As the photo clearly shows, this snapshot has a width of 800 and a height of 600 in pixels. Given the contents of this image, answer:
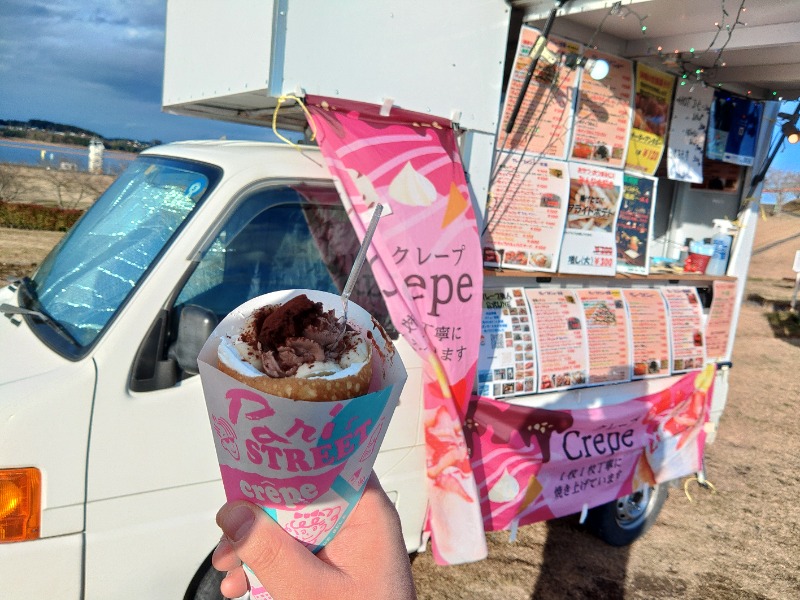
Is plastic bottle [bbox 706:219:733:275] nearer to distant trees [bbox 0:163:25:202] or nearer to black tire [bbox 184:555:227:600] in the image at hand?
black tire [bbox 184:555:227:600]

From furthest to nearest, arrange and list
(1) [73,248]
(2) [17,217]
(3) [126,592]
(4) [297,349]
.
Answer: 1. (2) [17,217]
2. (1) [73,248]
3. (3) [126,592]
4. (4) [297,349]

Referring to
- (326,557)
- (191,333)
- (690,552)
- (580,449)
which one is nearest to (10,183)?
(191,333)

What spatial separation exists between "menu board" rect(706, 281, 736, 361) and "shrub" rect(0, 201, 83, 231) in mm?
16561

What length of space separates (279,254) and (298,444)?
5.09 feet

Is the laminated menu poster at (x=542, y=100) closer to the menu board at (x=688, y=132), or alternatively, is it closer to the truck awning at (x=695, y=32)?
the truck awning at (x=695, y=32)

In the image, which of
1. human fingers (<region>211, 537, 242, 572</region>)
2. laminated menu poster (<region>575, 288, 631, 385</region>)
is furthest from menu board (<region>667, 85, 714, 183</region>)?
human fingers (<region>211, 537, 242, 572</region>)

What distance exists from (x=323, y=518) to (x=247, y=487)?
0.55 feet

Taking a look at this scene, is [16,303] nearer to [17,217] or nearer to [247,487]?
[247,487]

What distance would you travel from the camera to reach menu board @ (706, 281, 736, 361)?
438 centimetres

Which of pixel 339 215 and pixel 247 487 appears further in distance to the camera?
pixel 339 215

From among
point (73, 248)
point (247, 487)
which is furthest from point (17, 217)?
point (247, 487)

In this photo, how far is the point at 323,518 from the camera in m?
1.29

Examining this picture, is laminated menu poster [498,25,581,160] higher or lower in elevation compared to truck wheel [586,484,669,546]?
higher

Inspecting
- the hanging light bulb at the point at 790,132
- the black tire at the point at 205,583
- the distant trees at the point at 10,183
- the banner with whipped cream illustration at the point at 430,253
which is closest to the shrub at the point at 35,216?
the distant trees at the point at 10,183
